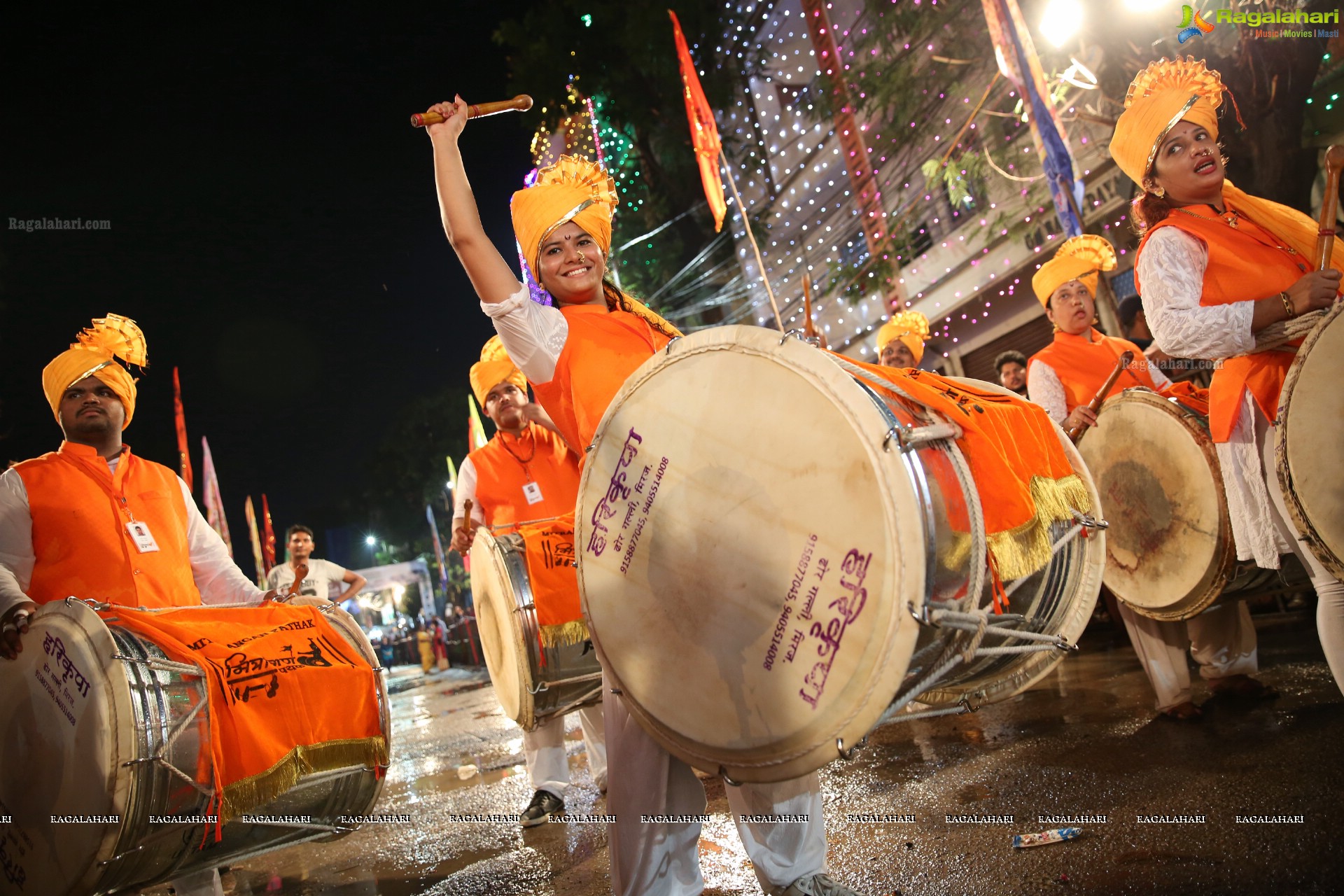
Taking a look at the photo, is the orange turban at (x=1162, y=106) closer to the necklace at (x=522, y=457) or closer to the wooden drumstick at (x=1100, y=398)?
the wooden drumstick at (x=1100, y=398)

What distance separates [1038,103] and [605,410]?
319 inches

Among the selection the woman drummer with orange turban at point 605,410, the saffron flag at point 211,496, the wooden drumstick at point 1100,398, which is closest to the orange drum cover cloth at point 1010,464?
the woman drummer with orange turban at point 605,410

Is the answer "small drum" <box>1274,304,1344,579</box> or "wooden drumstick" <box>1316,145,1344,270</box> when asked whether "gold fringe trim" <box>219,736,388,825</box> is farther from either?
"wooden drumstick" <box>1316,145,1344,270</box>

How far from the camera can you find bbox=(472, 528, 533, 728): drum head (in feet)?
13.2

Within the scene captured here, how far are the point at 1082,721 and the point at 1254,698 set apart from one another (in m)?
0.75

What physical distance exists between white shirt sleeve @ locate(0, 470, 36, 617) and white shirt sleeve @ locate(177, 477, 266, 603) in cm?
61

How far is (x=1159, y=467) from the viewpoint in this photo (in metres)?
3.63

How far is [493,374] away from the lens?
5.64 meters

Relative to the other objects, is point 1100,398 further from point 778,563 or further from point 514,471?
point 514,471

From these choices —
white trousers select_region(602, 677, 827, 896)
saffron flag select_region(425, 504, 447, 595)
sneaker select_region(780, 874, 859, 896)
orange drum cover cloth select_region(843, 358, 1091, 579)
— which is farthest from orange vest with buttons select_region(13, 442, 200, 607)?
saffron flag select_region(425, 504, 447, 595)

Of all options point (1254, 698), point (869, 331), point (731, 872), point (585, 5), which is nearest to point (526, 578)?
point (731, 872)

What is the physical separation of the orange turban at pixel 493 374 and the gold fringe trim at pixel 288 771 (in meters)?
2.78

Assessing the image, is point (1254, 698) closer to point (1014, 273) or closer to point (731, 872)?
point (731, 872)

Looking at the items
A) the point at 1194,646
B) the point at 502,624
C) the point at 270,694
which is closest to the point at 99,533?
the point at 270,694
